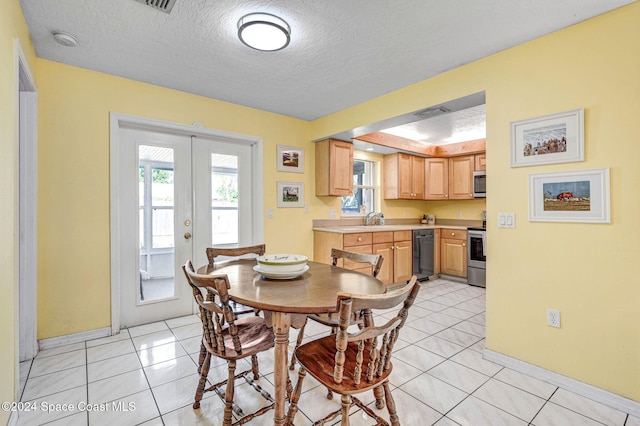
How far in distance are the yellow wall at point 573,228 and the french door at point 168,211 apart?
263 cm

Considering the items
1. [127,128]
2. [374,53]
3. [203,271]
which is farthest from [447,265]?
[127,128]

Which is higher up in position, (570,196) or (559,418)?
(570,196)

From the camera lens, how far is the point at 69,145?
102 inches

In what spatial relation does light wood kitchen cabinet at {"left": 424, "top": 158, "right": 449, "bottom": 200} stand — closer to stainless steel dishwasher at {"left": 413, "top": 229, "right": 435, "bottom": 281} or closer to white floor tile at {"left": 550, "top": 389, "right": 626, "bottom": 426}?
stainless steel dishwasher at {"left": 413, "top": 229, "right": 435, "bottom": 281}

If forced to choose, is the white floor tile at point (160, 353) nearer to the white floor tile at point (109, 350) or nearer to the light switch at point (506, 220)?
the white floor tile at point (109, 350)

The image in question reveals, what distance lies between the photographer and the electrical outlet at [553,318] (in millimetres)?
2059

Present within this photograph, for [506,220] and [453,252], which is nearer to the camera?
[506,220]

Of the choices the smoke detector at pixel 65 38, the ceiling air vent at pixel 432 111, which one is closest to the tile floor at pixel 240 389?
the ceiling air vent at pixel 432 111

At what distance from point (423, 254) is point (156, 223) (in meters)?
3.84

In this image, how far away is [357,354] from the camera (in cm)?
127

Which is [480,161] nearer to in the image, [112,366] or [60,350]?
[112,366]

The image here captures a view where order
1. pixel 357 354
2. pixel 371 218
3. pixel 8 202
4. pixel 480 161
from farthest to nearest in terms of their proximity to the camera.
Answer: pixel 371 218
pixel 480 161
pixel 8 202
pixel 357 354

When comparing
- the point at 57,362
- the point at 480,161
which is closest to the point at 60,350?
the point at 57,362

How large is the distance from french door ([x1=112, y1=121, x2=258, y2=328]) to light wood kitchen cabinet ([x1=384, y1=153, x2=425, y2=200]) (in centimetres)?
261
